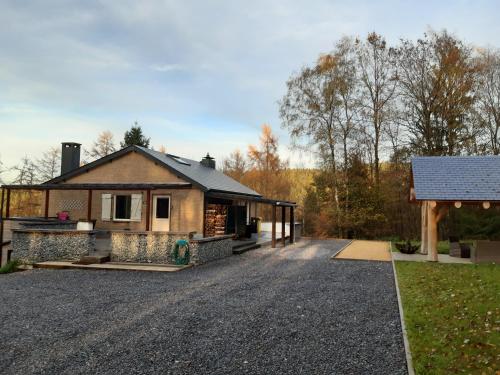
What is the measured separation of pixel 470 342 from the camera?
4875mm

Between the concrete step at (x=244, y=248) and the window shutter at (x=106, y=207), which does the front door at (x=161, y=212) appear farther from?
the concrete step at (x=244, y=248)

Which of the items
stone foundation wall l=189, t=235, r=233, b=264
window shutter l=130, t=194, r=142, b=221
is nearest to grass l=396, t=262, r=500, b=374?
stone foundation wall l=189, t=235, r=233, b=264

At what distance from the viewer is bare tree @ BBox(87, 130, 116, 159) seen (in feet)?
130

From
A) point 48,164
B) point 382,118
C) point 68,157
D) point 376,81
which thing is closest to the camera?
point 68,157

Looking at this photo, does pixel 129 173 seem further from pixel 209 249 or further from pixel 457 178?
pixel 457 178

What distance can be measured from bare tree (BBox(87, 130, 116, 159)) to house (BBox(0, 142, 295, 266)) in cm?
2123

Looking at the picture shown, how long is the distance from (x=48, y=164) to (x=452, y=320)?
37575 mm

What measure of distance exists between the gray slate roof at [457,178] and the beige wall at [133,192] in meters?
8.26

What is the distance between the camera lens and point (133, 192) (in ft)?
56.9

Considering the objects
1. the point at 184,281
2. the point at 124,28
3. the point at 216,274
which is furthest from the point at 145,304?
the point at 124,28

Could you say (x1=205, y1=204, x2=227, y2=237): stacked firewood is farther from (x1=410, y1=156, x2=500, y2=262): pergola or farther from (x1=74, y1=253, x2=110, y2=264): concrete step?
(x1=410, y1=156, x2=500, y2=262): pergola

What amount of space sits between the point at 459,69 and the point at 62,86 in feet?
69.4

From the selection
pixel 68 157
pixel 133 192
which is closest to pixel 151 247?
pixel 133 192

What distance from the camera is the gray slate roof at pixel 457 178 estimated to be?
484 inches
